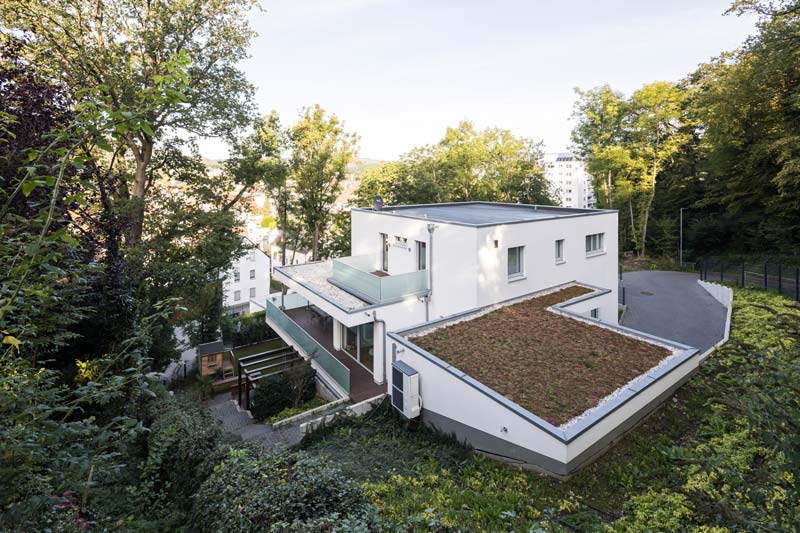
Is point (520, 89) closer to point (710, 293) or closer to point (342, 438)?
point (710, 293)

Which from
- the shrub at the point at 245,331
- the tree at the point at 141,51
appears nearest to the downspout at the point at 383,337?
the tree at the point at 141,51

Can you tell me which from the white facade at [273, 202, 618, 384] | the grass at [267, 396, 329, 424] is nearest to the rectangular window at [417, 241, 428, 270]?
the white facade at [273, 202, 618, 384]

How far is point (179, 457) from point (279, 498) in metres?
3.29

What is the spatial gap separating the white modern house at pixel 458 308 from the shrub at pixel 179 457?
4.32 metres

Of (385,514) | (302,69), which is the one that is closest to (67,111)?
(385,514)

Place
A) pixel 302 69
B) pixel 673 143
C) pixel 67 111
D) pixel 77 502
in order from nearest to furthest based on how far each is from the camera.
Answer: pixel 77 502 → pixel 67 111 → pixel 302 69 → pixel 673 143

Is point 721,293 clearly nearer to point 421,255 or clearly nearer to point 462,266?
point 462,266

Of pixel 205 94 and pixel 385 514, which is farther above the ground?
pixel 205 94

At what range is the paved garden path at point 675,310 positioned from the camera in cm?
1585

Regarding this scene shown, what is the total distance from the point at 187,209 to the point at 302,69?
9.49 metres

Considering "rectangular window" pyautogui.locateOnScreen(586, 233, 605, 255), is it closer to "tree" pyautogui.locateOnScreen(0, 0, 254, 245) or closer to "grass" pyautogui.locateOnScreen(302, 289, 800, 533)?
"grass" pyautogui.locateOnScreen(302, 289, 800, 533)

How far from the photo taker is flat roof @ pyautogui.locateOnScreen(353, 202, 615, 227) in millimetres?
14211

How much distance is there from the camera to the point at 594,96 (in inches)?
1438

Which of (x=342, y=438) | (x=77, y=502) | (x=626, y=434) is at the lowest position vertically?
(x=342, y=438)
